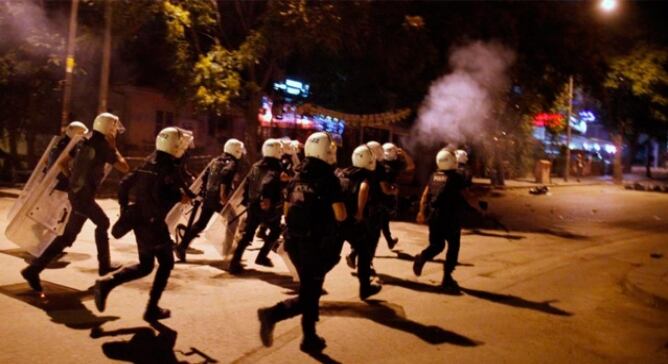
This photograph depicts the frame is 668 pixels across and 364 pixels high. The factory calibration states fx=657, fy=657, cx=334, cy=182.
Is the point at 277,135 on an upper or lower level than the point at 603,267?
upper

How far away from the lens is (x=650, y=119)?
3631cm

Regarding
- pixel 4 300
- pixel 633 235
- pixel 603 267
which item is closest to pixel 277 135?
pixel 633 235

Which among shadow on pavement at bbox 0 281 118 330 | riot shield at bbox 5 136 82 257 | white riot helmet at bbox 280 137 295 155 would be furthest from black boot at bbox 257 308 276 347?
white riot helmet at bbox 280 137 295 155

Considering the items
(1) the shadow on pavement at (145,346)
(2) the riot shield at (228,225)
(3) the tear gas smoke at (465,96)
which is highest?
(3) the tear gas smoke at (465,96)

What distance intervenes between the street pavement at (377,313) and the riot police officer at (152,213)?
371mm

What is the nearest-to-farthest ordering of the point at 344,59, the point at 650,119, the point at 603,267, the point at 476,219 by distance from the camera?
the point at 603,267 → the point at 476,219 → the point at 344,59 → the point at 650,119

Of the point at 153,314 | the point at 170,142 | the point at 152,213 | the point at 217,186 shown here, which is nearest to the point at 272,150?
the point at 217,186

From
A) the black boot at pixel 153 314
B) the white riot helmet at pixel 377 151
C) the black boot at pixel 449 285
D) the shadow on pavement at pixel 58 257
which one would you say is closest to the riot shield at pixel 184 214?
the shadow on pavement at pixel 58 257

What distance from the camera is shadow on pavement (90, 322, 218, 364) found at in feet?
16.2

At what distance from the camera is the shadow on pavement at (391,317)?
5789 millimetres

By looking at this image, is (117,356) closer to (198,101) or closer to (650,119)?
(198,101)

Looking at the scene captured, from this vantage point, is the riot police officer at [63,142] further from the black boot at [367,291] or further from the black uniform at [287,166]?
the black boot at [367,291]

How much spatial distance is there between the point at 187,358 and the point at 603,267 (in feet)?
23.9

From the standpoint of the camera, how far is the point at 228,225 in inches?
336
